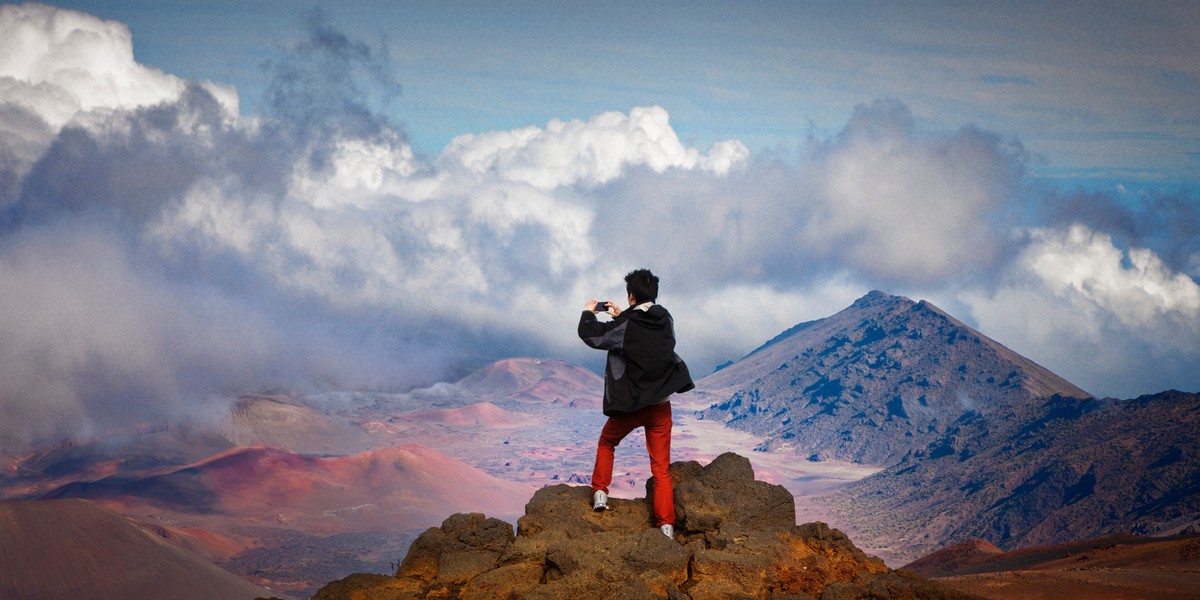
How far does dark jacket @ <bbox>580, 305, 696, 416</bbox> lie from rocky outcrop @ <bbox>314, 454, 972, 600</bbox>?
1.65 metres

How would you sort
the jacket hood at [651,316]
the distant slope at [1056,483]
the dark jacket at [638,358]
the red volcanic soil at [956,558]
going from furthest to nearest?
the distant slope at [1056,483]
the red volcanic soil at [956,558]
the jacket hood at [651,316]
the dark jacket at [638,358]

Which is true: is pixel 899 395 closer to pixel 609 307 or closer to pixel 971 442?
pixel 971 442

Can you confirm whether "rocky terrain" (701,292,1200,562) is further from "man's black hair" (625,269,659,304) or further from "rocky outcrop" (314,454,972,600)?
"man's black hair" (625,269,659,304)

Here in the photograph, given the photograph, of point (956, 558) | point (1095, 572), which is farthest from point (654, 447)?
point (956, 558)

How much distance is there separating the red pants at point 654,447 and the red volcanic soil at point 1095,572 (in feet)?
13.6

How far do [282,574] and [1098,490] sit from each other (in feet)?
268

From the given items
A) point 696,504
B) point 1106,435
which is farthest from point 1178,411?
point 696,504

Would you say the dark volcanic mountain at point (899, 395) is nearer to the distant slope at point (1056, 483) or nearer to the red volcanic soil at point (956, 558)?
the distant slope at point (1056, 483)

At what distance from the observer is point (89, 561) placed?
5900 centimetres

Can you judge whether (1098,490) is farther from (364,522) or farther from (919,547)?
(364,522)

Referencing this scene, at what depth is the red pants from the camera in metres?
11.8

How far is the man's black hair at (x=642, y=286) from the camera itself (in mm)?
11844

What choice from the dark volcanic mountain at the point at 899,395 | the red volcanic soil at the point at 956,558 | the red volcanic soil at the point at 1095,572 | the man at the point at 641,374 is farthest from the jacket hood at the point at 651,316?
the dark volcanic mountain at the point at 899,395

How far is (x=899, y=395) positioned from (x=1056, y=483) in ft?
249
